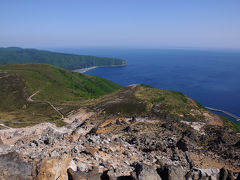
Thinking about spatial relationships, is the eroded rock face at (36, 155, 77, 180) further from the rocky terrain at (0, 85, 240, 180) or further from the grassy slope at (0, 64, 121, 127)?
the grassy slope at (0, 64, 121, 127)

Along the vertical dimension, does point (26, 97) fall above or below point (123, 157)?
below

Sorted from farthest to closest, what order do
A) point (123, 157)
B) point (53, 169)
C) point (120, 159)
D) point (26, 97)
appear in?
point (26, 97) < point (123, 157) < point (120, 159) < point (53, 169)

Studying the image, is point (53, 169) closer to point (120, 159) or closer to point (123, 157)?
point (120, 159)

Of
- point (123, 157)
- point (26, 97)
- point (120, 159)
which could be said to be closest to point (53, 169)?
point (120, 159)

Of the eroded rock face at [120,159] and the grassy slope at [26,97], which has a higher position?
the eroded rock face at [120,159]

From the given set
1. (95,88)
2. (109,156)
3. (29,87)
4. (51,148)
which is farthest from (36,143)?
(95,88)

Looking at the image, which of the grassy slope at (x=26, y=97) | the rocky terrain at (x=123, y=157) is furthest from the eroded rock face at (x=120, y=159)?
the grassy slope at (x=26, y=97)

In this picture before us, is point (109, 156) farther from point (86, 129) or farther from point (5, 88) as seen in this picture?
point (5, 88)

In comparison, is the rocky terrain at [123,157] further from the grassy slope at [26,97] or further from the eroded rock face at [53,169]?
the grassy slope at [26,97]

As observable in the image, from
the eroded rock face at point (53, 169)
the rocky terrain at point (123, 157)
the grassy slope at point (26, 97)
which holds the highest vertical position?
the eroded rock face at point (53, 169)

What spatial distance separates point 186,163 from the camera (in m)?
18.8

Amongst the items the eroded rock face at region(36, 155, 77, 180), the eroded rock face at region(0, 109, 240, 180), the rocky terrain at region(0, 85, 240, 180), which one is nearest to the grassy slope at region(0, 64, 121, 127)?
the rocky terrain at region(0, 85, 240, 180)

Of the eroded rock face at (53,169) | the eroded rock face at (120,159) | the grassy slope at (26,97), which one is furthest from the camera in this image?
the grassy slope at (26,97)

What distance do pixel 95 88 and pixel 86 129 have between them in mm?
104781
